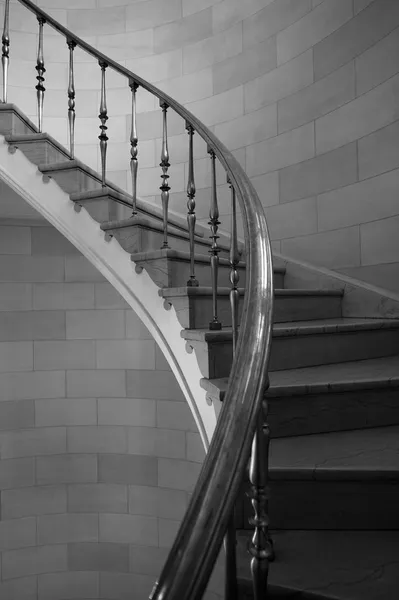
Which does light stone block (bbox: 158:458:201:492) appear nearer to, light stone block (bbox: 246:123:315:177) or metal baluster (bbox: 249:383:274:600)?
light stone block (bbox: 246:123:315:177)

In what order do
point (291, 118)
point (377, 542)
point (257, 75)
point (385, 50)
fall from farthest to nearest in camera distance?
point (257, 75)
point (291, 118)
point (385, 50)
point (377, 542)

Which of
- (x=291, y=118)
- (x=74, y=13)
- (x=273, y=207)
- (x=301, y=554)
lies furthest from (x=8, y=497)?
(x=74, y=13)

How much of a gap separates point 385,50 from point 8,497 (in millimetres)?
4383

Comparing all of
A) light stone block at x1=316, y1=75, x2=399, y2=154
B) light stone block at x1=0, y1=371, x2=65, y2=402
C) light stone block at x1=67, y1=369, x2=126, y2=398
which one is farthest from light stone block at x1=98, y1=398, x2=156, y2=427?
light stone block at x1=316, y1=75, x2=399, y2=154

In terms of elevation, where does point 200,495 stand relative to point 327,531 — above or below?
above

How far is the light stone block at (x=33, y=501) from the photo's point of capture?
394 cm

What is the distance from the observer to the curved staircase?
0.99 m

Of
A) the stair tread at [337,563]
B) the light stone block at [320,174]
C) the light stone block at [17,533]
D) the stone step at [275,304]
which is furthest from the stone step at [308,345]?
the light stone block at [17,533]

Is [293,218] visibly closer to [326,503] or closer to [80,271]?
[80,271]

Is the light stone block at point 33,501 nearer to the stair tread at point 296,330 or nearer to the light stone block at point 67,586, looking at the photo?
the light stone block at point 67,586

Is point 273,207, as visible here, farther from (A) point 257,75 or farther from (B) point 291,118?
(A) point 257,75

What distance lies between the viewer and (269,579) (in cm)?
106

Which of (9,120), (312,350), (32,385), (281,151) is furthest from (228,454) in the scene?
(32,385)

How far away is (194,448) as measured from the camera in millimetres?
3840
